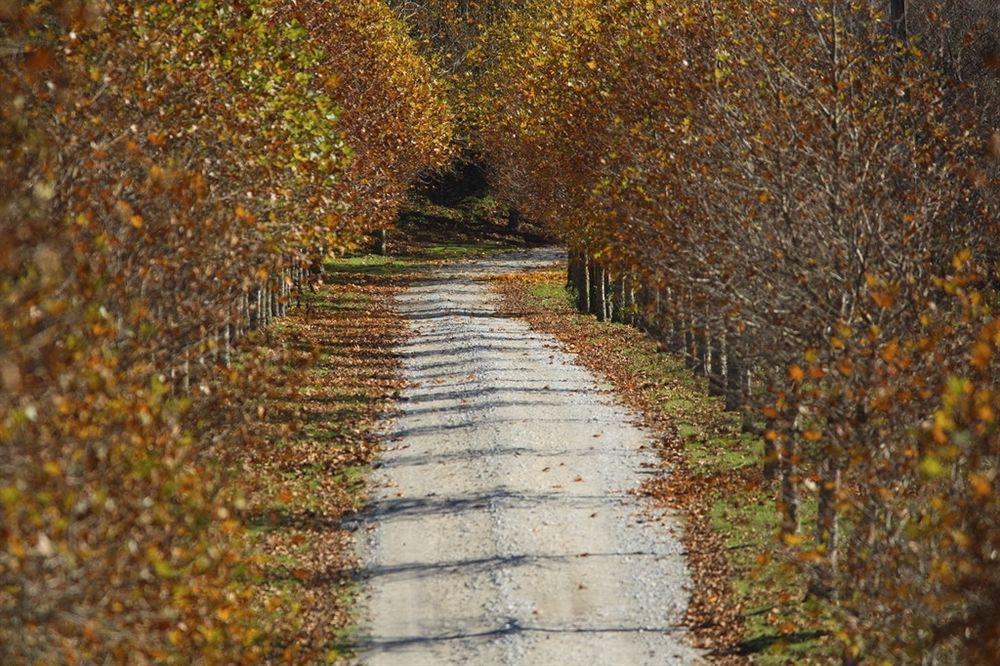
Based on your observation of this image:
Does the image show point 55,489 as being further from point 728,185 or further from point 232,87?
point 728,185

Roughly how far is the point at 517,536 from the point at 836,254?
8692mm

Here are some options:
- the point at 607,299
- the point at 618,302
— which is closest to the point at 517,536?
the point at 618,302

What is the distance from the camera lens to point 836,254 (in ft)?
62.2

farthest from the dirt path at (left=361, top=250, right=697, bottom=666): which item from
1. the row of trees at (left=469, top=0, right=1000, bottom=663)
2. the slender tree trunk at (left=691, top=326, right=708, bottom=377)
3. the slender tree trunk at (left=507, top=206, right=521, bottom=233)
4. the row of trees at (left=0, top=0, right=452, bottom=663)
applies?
the slender tree trunk at (left=507, top=206, right=521, bottom=233)

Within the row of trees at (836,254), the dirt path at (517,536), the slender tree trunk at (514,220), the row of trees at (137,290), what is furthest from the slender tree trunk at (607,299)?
the slender tree trunk at (514,220)

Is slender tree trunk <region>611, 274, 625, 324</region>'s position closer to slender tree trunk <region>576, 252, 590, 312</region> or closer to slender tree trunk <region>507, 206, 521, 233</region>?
slender tree trunk <region>576, 252, 590, 312</region>

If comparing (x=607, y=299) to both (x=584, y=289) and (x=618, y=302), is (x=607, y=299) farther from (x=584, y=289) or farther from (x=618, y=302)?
(x=618, y=302)

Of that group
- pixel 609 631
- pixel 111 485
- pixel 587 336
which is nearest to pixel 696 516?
pixel 609 631

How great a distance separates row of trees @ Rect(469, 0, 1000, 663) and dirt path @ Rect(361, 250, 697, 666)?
3037 millimetres

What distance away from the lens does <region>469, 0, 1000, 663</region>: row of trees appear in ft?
39.2

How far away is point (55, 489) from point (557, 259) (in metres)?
70.3

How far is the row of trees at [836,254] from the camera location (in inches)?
471

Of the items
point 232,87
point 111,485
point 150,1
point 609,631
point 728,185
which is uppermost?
point 150,1

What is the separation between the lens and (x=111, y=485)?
10.8m
